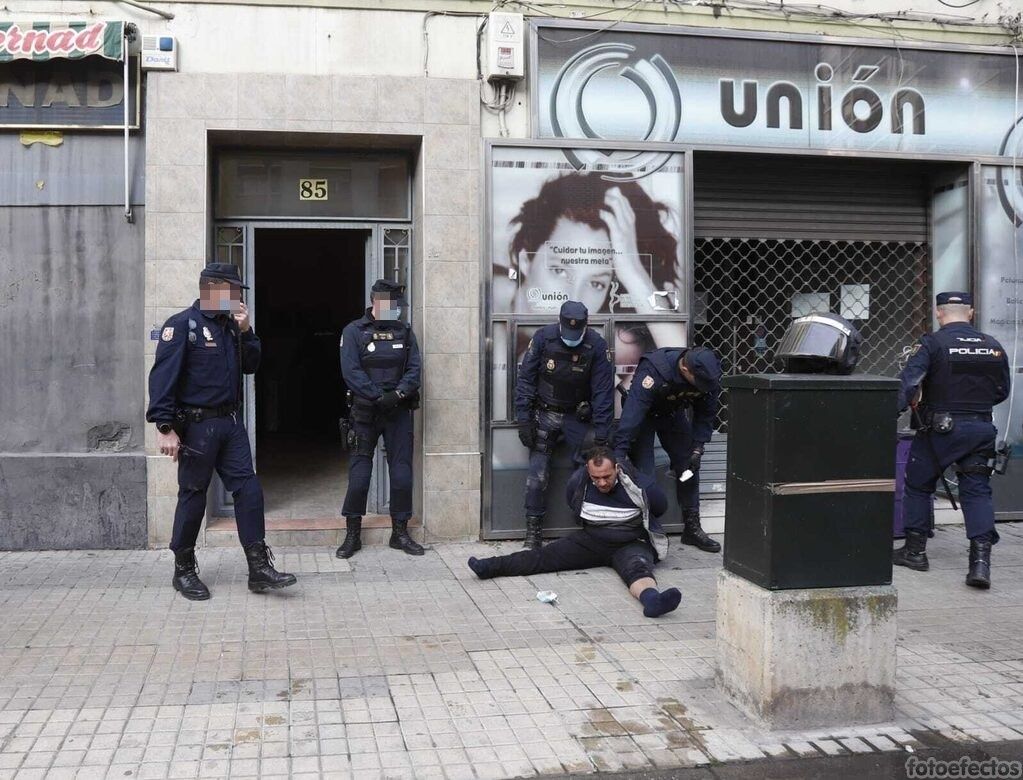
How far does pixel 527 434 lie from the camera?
7.38 m

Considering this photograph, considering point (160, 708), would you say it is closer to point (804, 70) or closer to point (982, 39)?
point (804, 70)

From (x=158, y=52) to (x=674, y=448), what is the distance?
480 centimetres

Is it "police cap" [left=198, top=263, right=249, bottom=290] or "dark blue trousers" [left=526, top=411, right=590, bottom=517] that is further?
"dark blue trousers" [left=526, top=411, right=590, bottom=517]

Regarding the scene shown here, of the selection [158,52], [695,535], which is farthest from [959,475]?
[158,52]

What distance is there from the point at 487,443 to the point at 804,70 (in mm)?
4012

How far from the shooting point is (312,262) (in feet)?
37.7

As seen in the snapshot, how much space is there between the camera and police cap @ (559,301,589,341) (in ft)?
23.2

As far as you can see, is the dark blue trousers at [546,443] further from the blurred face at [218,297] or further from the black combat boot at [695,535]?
the blurred face at [218,297]

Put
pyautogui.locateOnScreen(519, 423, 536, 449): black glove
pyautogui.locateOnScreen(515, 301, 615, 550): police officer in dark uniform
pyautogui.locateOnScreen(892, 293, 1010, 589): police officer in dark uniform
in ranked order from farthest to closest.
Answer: pyautogui.locateOnScreen(519, 423, 536, 449): black glove
pyautogui.locateOnScreen(515, 301, 615, 550): police officer in dark uniform
pyautogui.locateOnScreen(892, 293, 1010, 589): police officer in dark uniform

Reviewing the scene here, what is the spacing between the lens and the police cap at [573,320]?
7.06 meters

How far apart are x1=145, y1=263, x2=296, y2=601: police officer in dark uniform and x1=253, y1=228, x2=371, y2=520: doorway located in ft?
7.52

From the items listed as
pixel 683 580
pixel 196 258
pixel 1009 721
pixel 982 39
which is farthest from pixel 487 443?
pixel 982 39

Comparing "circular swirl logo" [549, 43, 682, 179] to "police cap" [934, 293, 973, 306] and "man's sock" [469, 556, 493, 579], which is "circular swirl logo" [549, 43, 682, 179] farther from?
"man's sock" [469, 556, 493, 579]

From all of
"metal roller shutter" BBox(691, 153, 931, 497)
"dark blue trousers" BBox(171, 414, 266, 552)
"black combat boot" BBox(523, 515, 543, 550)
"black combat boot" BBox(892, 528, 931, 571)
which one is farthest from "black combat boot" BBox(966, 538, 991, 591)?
"dark blue trousers" BBox(171, 414, 266, 552)
